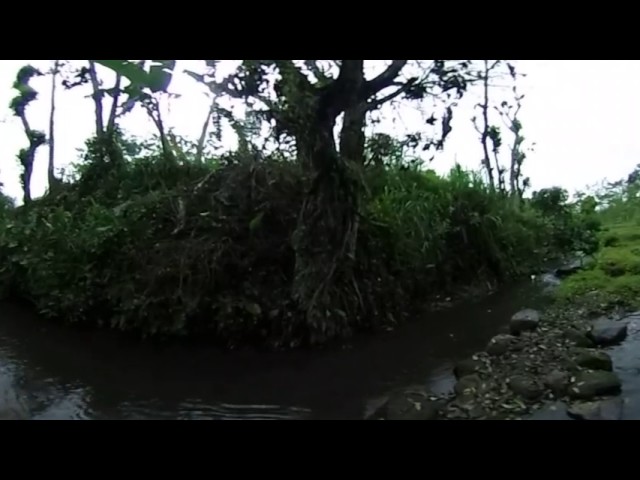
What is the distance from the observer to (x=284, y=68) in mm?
5574

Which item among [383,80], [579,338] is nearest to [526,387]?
[579,338]

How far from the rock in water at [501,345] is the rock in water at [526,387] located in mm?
941

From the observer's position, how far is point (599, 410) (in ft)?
12.7

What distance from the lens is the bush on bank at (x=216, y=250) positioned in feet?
20.5

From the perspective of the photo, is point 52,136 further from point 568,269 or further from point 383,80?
point 568,269

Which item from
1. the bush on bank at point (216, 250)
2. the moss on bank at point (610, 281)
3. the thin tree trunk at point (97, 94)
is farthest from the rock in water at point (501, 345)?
the thin tree trunk at point (97, 94)

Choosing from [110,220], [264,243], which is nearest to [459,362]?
[264,243]

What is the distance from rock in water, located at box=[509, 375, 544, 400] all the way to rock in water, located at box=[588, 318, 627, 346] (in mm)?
1426

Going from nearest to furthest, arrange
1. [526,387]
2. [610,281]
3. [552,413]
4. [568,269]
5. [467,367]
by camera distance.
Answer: [552,413]
[526,387]
[467,367]
[610,281]
[568,269]

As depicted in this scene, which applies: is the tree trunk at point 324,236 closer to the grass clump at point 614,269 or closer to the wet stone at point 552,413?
the wet stone at point 552,413

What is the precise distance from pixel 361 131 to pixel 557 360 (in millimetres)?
3243

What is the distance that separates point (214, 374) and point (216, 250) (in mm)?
1511
